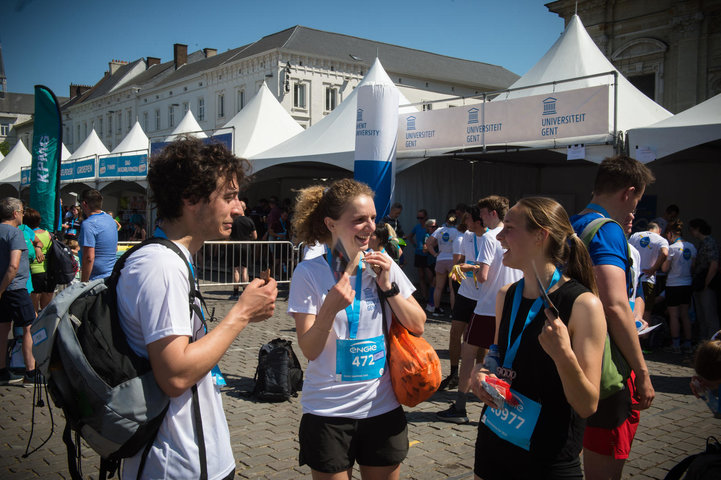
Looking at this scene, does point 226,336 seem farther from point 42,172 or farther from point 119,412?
point 42,172

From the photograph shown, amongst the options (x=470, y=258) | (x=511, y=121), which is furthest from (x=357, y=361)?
(x=511, y=121)

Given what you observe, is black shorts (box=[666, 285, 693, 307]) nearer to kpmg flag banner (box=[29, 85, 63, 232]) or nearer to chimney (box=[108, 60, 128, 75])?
kpmg flag banner (box=[29, 85, 63, 232])

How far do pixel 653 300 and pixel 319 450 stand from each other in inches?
312

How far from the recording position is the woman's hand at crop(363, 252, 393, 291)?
2.43 metres

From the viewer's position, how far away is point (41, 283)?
22.5ft

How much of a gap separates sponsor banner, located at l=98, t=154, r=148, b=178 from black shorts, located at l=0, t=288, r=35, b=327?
12.5 m

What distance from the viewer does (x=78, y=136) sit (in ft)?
225

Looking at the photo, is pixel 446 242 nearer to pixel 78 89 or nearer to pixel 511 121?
pixel 511 121

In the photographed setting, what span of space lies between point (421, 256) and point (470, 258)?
5.64 meters

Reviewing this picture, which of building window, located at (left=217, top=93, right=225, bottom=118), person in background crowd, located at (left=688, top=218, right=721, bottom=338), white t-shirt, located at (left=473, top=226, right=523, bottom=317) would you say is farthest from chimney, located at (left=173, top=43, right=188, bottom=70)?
white t-shirt, located at (left=473, top=226, right=523, bottom=317)

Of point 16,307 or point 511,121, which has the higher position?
point 511,121

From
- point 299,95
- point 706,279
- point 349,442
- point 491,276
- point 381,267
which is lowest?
point 349,442

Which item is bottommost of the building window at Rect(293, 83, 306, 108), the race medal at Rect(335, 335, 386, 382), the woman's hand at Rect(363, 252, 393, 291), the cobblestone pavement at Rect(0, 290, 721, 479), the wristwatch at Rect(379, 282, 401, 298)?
the cobblestone pavement at Rect(0, 290, 721, 479)

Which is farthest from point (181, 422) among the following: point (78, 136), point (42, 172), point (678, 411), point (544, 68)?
point (78, 136)
